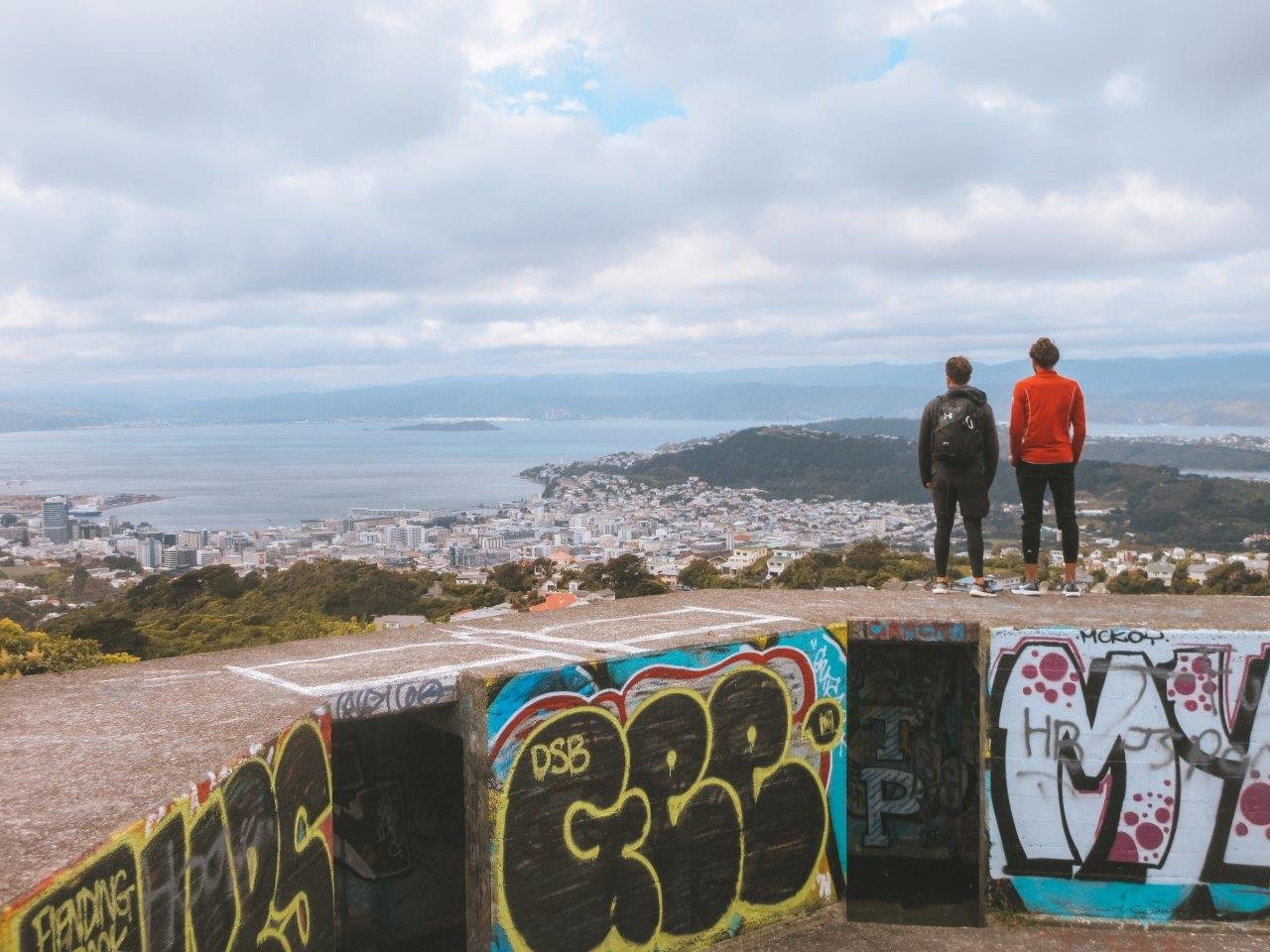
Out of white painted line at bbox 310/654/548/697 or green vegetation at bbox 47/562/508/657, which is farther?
green vegetation at bbox 47/562/508/657

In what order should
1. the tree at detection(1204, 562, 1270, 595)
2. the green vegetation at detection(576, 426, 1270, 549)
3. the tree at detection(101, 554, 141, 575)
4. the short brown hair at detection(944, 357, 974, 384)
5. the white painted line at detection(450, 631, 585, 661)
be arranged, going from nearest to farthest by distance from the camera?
the white painted line at detection(450, 631, 585, 661) < the short brown hair at detection(944, 357, 974, 384) < the tree at detection(1204, 562, 1270, 595) < the tree at detection(101, 554, 141, 575) < the green vegetation at detection(576, 426, 1270, 549)

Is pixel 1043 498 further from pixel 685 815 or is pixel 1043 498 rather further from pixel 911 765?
pixel 685 815

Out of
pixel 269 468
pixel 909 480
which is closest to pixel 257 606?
pixel 909 480

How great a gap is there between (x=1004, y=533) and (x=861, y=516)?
7018 mm

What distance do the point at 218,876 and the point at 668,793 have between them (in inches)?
119

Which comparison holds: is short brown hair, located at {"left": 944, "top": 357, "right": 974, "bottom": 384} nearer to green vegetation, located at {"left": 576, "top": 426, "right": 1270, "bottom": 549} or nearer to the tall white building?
green vegetation, located at {"left": 576, "top": 426, "right": 1270, "bottom": 549}

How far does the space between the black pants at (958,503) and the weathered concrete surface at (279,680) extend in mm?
490

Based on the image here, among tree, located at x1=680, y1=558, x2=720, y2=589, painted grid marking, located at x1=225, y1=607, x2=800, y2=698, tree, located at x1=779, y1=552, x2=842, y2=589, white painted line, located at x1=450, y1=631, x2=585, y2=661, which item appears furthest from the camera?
tree, located at x1=680, y1=558, x2=720, y2=589

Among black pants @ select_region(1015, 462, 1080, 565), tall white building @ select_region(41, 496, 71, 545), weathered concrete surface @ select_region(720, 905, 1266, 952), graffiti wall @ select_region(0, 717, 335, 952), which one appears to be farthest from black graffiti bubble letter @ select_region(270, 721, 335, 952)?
tall white building @ select_region(41, 496, 71, 545)

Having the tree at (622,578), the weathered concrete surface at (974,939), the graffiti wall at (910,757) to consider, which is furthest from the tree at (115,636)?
the graffiti wall at (910,757)

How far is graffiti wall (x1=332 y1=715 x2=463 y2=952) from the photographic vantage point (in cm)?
668

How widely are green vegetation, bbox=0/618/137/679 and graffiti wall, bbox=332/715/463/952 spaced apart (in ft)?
7.42

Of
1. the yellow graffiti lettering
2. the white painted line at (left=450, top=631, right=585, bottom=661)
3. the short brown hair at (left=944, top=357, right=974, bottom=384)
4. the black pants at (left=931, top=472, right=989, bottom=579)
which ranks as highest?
the short brown hair at (left=944, top=357, right=974, bottom=384)

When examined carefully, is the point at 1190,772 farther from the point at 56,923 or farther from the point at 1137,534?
the point at 1137,534
